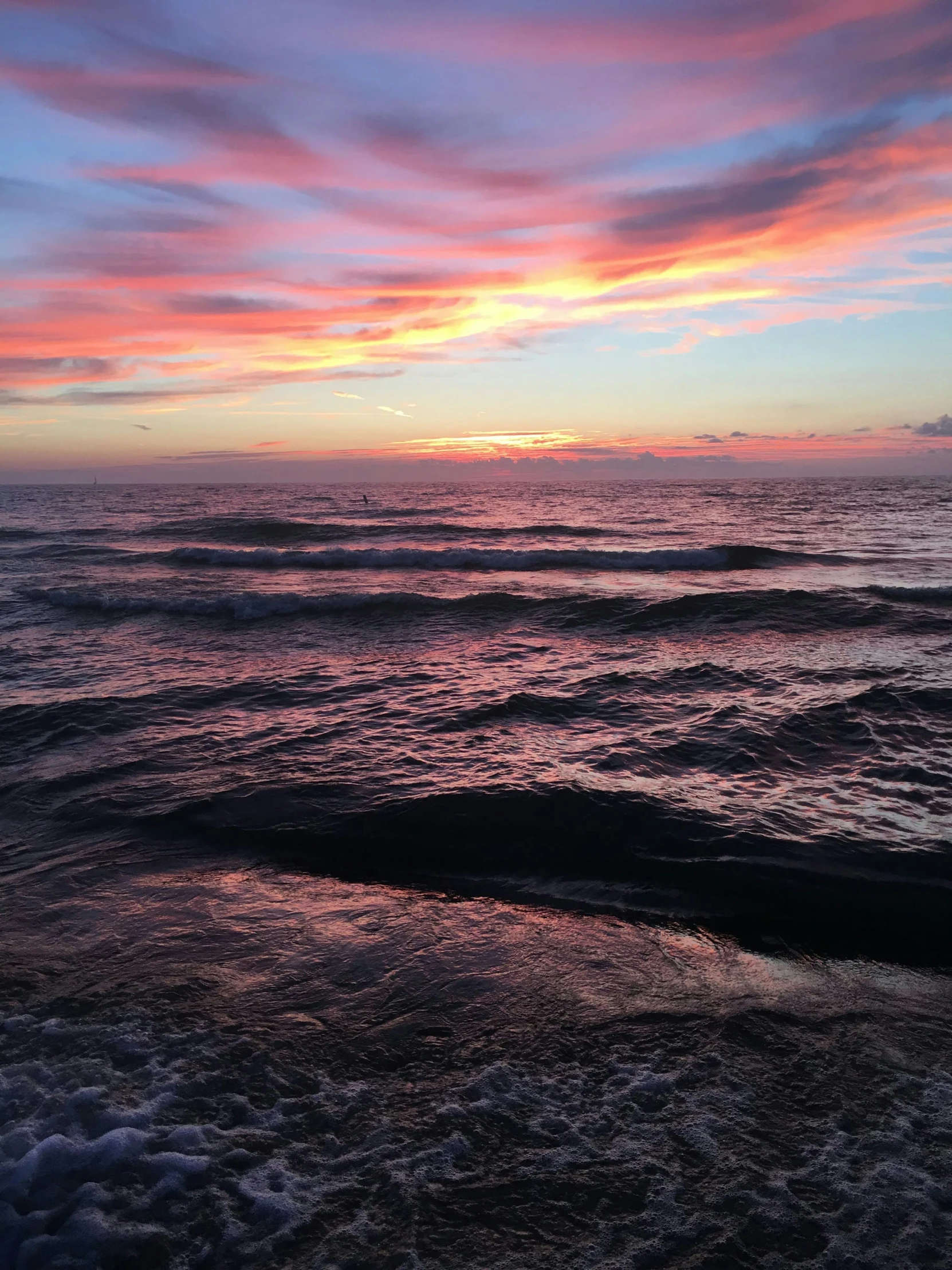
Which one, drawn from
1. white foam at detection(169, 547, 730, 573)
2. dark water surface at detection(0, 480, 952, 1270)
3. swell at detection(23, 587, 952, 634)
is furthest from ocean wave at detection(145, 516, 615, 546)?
dark water surface at detection(0, 480, 952, 1270)

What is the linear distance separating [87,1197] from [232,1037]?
1157mm

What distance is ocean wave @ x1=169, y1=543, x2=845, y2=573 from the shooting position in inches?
1119

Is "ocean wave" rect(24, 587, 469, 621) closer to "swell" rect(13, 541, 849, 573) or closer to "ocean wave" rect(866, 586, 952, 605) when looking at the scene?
"swell" rect(13, 541, 849, 573)

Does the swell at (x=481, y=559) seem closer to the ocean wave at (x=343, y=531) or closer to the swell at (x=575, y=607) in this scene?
the ocean wave at (x=343, y=531)

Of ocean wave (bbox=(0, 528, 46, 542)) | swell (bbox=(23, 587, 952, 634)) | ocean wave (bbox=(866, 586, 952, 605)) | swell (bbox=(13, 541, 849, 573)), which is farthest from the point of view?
ocean wave (bbox=(0, 528, 46, 542))

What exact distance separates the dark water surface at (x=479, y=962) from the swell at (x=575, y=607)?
10.4ft

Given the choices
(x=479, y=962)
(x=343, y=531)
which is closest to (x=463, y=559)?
(x=343, y=531)

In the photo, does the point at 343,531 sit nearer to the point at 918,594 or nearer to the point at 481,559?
the point at 481,559

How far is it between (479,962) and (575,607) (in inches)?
611

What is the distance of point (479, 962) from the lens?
5.49 m

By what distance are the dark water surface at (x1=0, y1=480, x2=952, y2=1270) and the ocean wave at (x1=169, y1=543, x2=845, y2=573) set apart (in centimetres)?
1363

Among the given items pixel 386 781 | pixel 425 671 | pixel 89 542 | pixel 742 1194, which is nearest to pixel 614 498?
pixel 89 542

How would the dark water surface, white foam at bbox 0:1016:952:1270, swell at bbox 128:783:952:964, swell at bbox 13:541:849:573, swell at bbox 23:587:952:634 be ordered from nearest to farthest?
white foam at bbox 0:1016:952:1270 → the dark water surface → swell at bbox 128:783:952:964 → swell at bbox 23:587:952:634 → swell at bbox 13:541:849:573

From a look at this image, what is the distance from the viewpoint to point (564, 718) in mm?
11211
